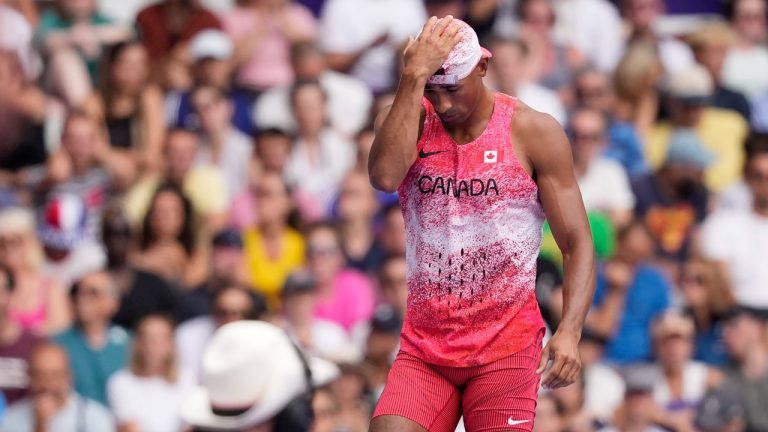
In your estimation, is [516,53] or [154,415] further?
[516,53]

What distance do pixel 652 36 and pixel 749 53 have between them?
94cm

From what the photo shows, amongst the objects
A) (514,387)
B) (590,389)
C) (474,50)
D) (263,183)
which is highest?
(474,50)

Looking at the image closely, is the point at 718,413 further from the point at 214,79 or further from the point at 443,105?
the point at 443,105

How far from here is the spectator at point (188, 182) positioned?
12094 mm

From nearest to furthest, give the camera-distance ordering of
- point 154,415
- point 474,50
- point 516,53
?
point 474,50 → point 154,415 → point 516,53

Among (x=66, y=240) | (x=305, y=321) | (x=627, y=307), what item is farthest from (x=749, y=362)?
(x=66, y=240)

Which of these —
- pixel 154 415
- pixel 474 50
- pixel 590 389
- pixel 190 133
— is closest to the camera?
pixel 474 50

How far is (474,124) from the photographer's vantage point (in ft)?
21.8

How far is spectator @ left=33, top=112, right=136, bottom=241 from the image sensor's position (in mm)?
11797

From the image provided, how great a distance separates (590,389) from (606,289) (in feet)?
3.01

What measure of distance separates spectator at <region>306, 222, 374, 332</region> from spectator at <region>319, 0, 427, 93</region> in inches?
89.3

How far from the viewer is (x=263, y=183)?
12.3 meters

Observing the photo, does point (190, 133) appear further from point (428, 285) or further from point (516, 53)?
point (428, 285)

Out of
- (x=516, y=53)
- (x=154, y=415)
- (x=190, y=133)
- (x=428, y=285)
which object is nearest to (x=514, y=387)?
(x=428, y=285)
